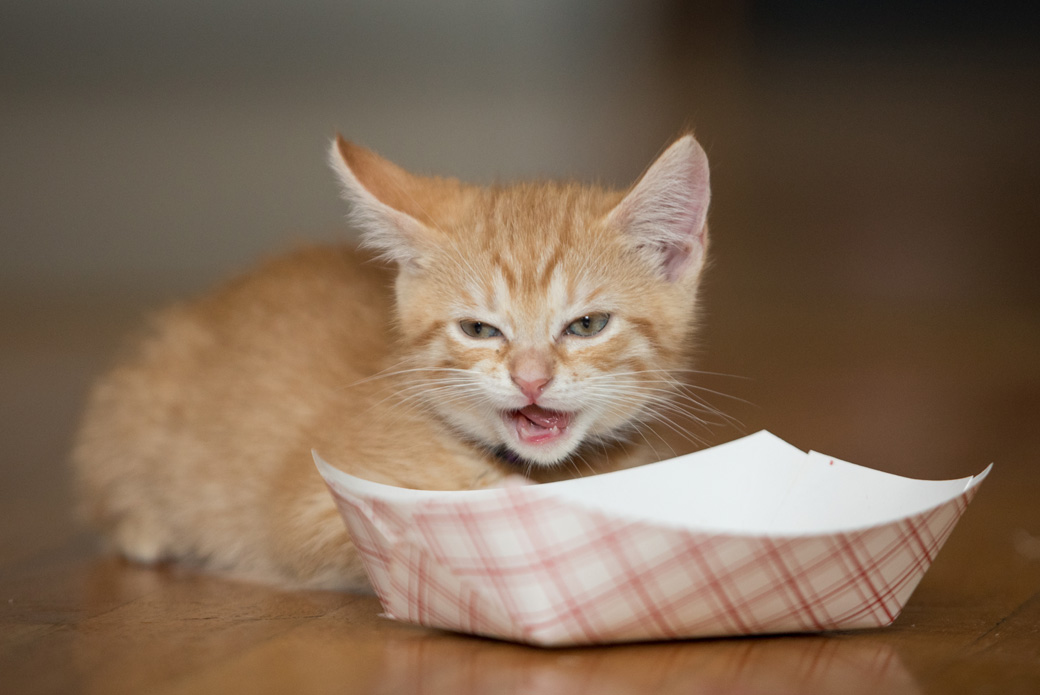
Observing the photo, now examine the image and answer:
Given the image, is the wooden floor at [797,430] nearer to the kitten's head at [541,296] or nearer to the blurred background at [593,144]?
the blurred background at [593,144]

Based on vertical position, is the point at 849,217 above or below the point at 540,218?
below

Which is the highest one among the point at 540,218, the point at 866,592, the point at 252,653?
the point at 540,218

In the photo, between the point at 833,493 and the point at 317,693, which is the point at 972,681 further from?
the point at 317,693

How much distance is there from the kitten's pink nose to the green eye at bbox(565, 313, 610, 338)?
0.14 meters

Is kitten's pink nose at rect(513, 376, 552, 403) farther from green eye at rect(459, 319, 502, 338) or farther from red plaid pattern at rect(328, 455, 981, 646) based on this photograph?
red plaid pattern at rect(328, 455, 981, 646)

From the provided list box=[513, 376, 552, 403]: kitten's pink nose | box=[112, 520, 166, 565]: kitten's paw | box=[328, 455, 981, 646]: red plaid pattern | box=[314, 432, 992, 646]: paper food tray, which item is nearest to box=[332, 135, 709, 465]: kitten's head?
box=[513, 376, 552, 403]: kitten's pink nose

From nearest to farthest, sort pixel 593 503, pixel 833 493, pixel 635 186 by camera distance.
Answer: pixel 593 503
pixel 833 493
pixel 635 186

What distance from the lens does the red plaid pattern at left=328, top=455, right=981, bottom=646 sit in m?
1.30

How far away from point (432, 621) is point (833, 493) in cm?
60

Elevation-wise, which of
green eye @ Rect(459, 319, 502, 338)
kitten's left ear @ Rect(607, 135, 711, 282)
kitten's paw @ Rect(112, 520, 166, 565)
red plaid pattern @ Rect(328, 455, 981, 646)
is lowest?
kitten's paw @ Rect(112, 520, 166, 565)

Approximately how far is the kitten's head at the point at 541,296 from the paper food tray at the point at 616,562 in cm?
24

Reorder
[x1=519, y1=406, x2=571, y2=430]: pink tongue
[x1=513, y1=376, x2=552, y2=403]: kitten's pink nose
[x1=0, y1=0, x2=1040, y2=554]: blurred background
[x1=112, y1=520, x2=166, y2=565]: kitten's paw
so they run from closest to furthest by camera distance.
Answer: [x1=513, y1=376, x2=552, y2=403]: kitten's pink nose
[x1=519, y1=406, x2=571, y2=430]: pink tongue
[x1=112, y1=520, x2=166, y2=565]: kitten's paw
[x1=0, y1=0, x2=1040, y2=554]: blurred background

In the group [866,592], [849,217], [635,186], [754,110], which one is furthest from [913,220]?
[866,592]

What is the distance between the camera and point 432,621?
150 centimetres
